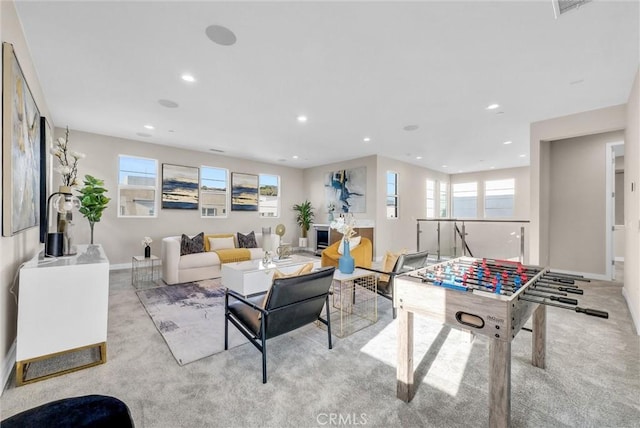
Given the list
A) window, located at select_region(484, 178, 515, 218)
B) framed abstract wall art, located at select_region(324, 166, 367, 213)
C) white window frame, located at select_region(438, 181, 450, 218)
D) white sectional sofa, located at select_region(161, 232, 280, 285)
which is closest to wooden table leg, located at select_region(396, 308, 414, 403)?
white sectional sofa, located at select_region(161, 232, 280, 285)

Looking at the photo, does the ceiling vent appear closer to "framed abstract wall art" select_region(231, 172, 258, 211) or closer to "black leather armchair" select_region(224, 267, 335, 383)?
"black leather armchair" select_region(224, 267, 335, 383)

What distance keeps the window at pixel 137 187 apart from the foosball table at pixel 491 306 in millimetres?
→ 5956

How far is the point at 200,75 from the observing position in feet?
9.91

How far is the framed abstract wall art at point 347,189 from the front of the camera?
7129 millimetres

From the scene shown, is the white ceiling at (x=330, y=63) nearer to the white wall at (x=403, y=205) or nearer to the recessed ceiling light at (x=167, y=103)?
the recessed ceiling light at (x=167, y=103)

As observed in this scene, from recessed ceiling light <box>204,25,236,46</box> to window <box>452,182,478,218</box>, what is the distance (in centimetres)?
979

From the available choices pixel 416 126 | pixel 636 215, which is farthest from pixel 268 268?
pixel 636 215

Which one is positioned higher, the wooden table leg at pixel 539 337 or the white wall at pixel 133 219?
the white wall at pixel 133 219

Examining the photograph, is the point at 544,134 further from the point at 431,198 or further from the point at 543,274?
the point at 431,198

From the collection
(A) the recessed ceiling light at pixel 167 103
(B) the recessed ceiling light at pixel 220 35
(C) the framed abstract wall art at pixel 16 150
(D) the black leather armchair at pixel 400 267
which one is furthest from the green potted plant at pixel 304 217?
(C) the framed abstract wall art at pixel 16 150

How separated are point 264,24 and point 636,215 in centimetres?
450

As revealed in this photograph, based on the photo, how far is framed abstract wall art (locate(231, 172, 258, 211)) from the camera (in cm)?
715

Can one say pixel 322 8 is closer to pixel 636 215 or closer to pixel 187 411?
A: pixel 187 411

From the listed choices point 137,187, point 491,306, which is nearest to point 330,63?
point 491,306
